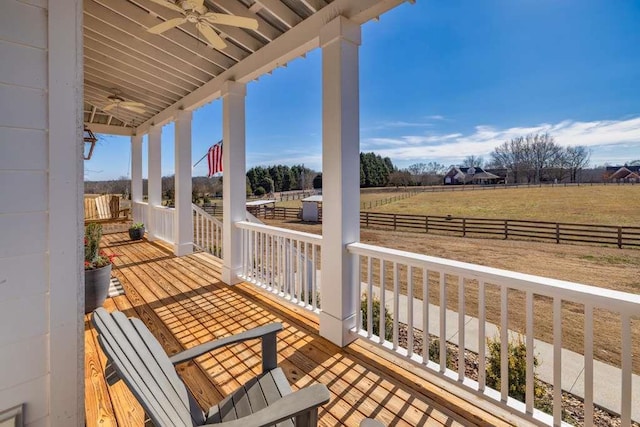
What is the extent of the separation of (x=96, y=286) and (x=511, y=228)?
5.48m

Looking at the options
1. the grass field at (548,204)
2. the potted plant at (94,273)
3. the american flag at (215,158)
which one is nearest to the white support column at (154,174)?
the american flag at (215,158)

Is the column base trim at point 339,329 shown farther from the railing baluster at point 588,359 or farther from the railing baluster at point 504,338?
the railing baluster at point 588,359

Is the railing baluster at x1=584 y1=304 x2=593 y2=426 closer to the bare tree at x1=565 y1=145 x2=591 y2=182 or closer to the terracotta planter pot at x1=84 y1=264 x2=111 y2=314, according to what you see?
the bare tree at x1=565 y1=145 x2=591 y2=182

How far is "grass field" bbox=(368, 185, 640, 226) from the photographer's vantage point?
2.85 m

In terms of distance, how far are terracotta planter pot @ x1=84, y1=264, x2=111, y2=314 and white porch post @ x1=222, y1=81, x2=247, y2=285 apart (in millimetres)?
1354

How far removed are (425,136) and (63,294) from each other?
27.4 feet

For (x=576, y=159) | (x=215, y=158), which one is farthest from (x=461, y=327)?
(x=215, y=158)

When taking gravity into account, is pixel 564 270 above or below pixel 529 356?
above

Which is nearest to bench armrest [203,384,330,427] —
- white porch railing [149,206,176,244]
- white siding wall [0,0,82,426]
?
white siding wall [0,0,82,426]

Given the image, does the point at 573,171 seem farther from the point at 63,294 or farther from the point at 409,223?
the point at 63,294

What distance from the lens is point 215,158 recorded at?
5055mm

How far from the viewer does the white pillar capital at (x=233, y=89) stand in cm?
387

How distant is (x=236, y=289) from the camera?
12.6 ft

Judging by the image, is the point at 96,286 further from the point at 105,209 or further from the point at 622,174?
the point at 622,174
